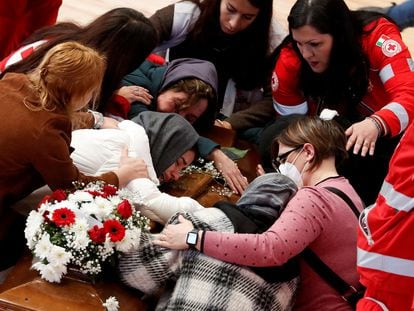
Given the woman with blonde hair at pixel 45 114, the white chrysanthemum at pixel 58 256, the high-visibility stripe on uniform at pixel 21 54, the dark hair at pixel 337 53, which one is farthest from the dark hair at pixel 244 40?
the white chrysanthemum at pixel 58 256

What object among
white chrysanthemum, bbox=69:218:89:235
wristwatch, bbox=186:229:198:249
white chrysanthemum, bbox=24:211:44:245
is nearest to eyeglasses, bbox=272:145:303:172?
wristwatch, bbox=186:229:198:249

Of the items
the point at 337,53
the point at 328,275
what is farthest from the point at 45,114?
the point at 337,53

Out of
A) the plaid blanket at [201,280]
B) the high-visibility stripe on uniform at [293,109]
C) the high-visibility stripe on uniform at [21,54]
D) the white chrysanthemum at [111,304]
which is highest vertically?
the high-visibility stripe on uniform at [21,54]

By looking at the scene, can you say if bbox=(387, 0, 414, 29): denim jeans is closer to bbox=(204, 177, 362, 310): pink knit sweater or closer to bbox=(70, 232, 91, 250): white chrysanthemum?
bbox=(204, 177, 362, 310): pink knit sweater

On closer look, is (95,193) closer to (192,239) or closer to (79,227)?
(79,227)

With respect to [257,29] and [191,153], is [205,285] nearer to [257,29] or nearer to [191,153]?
[191,153]

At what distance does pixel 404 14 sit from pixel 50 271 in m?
3.04

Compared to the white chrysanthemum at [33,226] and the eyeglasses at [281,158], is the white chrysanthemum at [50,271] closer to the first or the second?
the white chrysanthemum at [33,226]

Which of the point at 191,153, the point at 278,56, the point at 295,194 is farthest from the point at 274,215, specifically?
the point at 278,56

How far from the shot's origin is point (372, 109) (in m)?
3.20

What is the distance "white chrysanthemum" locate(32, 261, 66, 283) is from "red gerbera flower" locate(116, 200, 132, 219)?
24cm

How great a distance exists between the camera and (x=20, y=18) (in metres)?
3.28

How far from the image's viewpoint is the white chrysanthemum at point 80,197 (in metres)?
2.04

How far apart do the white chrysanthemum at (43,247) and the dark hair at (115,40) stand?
82cm
